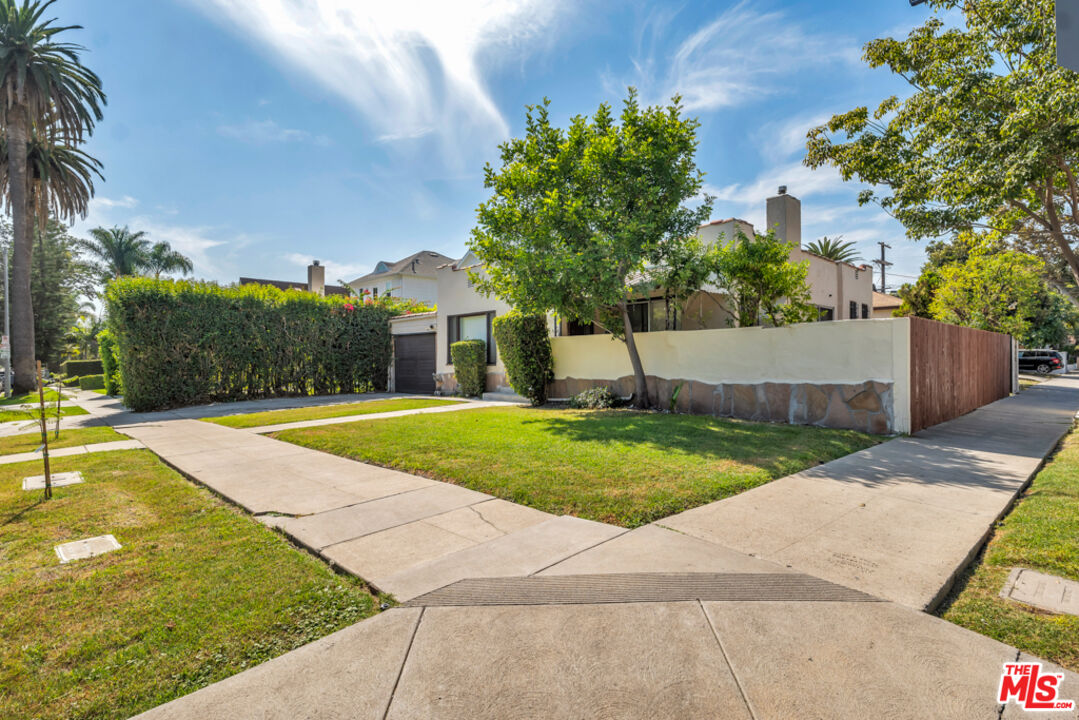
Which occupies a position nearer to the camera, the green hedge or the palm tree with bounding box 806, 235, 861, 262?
the green hedge

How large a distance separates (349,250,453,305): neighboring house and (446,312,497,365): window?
45.5 feet

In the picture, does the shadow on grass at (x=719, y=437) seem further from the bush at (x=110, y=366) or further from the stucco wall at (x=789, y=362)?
the bush at (x=110, y=366)

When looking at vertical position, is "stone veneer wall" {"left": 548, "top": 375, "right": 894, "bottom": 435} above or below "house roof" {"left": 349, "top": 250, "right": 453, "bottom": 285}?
below

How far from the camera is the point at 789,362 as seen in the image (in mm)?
8562

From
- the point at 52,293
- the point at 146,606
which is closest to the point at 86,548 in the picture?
the point at 146,606

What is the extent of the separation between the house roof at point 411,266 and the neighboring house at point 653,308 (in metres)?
13.6

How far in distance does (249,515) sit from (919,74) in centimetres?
1255

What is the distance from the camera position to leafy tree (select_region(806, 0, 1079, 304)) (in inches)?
281

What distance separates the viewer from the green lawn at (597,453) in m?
4.32

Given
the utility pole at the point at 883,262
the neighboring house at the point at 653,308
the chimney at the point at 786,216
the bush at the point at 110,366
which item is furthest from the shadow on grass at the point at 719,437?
the utility pole at the point at 883,262

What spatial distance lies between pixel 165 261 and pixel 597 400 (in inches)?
1498

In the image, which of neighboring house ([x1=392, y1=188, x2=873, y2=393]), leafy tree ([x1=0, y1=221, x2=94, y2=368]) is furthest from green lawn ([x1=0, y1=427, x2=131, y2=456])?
leafy tree ([x1=0, y1=221, x2=94, y2=368])

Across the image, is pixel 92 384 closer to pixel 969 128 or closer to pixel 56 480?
pixel 56 480

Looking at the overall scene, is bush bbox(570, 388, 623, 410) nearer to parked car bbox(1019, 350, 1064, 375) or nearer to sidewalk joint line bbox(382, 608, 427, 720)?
sidewalk joint line bbox(382, 608, 427, 720)
